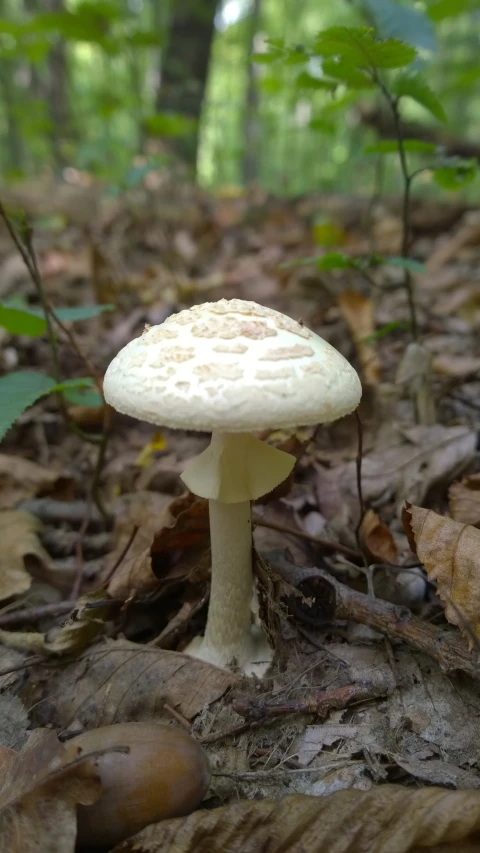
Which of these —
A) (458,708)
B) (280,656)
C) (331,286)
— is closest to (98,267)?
(331,286)

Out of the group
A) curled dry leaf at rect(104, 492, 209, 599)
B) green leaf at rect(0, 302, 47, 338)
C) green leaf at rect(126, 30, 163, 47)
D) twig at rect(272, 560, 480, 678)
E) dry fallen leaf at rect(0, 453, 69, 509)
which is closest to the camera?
twig at rect(272, 560, 480, 678)

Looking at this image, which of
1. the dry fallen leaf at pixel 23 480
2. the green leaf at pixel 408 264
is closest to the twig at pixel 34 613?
the dry fallen leaf at pixel 23 480

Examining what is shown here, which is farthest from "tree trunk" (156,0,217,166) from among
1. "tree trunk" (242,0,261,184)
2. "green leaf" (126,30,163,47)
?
"tree trunk" (242,0,261,184)

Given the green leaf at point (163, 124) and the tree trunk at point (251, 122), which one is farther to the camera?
the tree trunk at point (251, 122)

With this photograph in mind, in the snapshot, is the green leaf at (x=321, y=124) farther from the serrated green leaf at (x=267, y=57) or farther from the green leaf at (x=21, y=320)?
the green leaf at (x=21, y=320)

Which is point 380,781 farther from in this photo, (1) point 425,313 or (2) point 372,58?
(1) point 425,313

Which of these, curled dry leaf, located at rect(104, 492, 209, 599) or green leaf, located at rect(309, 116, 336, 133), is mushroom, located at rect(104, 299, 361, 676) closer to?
curled dry leaf, located at rect(104, 492, 209, 599)

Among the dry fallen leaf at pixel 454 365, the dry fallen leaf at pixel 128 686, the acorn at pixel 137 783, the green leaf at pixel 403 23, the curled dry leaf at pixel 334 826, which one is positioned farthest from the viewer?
the dry fallen leaf at pixel 454 365

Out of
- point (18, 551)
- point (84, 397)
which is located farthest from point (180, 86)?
point (18, 551)
